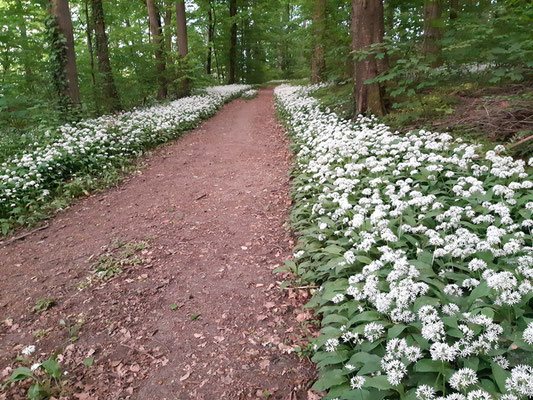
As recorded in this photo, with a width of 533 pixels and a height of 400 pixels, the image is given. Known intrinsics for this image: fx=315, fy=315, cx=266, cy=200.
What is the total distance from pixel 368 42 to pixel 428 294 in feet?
24.3

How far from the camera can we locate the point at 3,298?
4.18 meters

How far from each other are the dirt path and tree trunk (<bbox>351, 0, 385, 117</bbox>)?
3.50m

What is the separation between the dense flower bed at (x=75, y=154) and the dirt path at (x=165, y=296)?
1.01 meters

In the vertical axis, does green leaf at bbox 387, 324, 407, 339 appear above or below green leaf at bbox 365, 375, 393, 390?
above

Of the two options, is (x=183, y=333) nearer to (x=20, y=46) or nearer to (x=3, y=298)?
(x=3, y=298)

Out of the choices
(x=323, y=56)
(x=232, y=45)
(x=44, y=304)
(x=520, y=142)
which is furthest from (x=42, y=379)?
(x=232, y=45)

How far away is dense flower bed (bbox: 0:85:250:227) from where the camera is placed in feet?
21.8

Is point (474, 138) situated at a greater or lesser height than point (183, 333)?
greater

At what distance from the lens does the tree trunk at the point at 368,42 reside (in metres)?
8.14

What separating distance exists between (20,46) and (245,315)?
45.5ft

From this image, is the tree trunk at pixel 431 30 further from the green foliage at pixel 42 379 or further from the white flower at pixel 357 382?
the green foliage at pixel 42 379

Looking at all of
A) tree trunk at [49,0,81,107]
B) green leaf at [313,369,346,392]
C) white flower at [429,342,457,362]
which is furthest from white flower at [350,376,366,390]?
tree trunk at [49,0,81,107]

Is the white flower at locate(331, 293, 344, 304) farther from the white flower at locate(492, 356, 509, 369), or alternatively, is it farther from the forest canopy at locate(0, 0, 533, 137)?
the forest canopy at locate(0, 0, 533, 137)

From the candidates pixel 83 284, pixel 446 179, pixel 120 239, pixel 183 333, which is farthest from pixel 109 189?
pixel 446 179
